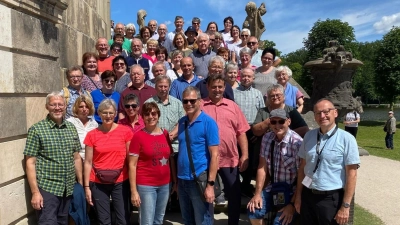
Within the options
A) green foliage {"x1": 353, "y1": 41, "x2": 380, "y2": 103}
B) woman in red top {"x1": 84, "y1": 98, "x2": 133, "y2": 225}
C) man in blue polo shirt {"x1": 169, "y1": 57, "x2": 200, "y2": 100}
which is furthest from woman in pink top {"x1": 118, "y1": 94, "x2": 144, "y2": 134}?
green foliage {"x1": 353, "y1": 41, "x2": 380, "y2": 103}

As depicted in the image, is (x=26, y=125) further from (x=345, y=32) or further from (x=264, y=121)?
(x=345, y=32)

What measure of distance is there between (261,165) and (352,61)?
4.41 metres

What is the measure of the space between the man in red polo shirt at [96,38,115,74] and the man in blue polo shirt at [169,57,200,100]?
4.83ft

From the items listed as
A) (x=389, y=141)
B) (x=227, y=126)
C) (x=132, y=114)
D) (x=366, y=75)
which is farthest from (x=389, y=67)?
(x=132, y=114)

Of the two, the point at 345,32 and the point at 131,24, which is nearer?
the point at 131,24

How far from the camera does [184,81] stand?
5148 mm

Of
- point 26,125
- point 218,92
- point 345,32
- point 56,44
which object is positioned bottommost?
point 26,125

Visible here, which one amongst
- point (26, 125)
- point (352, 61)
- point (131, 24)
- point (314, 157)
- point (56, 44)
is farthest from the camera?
point (131, 24)

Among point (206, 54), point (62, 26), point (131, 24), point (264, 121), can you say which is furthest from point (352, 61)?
point (62, 26)

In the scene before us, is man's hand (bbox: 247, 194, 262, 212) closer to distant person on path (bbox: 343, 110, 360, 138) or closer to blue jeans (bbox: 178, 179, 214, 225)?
blue jeans (bbox: 178, 179, 214, 225)

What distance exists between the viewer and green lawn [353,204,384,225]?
5764 mm

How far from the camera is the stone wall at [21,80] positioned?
3.53 meters

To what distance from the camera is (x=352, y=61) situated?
23.6 feet

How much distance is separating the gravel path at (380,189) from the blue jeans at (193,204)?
12.6 feet
